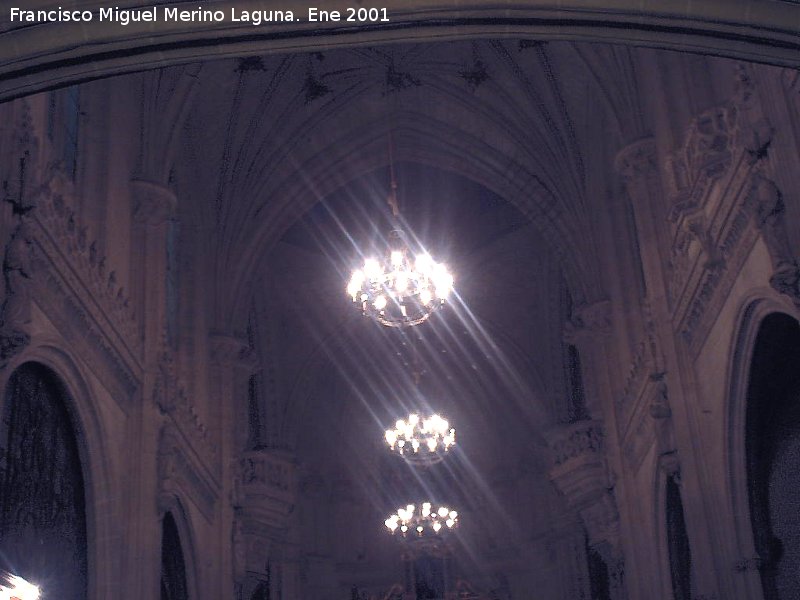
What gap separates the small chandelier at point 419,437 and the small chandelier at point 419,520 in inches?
146

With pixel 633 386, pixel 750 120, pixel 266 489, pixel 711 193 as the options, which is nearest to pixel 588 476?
pixel 633 386

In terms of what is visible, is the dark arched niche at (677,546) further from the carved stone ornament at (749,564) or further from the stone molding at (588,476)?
the carved stone ornament at (749,564)

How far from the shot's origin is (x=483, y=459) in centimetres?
3050

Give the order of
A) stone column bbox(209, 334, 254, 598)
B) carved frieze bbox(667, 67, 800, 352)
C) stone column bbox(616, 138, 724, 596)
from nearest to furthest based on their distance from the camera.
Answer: carved frieze bbox(667, 67, 800, 352) → stone column bbox(616, 138, 724, 596) → stone column bbox(209, 334, 254, 598)

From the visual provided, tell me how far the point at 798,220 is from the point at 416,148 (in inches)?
564

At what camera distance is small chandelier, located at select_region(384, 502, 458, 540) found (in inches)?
998

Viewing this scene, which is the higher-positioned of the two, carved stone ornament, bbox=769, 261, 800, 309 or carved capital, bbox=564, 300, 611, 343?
carved capital, bbox=564, 300, 611, 343

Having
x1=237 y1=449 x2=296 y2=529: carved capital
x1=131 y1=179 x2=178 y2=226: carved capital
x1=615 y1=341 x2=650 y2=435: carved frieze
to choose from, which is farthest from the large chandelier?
x1=237 y1=449 x2=296 y2=529: carved capital

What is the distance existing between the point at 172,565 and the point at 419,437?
7.15 meters

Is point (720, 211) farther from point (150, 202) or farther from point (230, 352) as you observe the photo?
point (230, 352)

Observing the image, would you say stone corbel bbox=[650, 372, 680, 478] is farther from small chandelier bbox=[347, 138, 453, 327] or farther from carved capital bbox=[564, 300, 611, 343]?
carved capital bbox=[564, 300, 611, 343]

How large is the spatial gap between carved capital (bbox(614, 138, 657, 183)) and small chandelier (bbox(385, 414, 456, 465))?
818 cm

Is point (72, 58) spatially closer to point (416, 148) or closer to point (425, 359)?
point (416, 148)

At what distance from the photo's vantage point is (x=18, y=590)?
9289 mm
